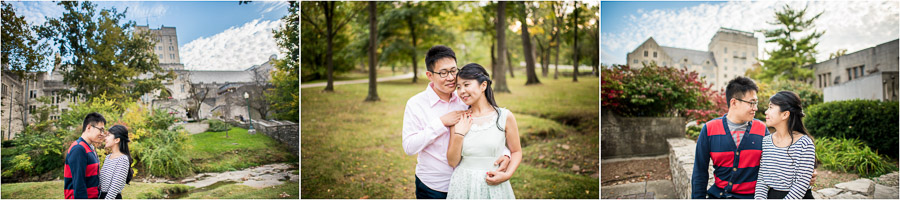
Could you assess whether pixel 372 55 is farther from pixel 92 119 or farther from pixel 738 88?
pixel 738 88

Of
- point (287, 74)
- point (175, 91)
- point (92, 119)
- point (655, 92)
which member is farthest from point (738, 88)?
point (92, 119)

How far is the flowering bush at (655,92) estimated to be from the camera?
4887 millimetres

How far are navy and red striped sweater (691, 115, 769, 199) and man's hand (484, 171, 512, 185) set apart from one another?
1.96 metres

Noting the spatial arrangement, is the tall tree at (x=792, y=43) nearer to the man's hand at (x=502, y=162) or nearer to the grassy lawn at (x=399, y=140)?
the grassy lawn at (x=399, y=140)

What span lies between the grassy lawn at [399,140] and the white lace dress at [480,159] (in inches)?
116

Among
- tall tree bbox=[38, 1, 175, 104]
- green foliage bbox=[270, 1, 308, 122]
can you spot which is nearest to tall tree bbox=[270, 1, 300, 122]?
green foliage bbox=[270, 1, 308, 122]

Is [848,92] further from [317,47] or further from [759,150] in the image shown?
[317,47]

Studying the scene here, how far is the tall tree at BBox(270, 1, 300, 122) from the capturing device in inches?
201

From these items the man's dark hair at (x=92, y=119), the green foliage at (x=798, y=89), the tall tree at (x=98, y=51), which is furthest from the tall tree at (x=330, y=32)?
the green foliage at (x=798, y=89)

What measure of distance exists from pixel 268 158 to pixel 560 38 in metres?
4.35

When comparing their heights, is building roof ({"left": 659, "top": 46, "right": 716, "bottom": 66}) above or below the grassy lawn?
above

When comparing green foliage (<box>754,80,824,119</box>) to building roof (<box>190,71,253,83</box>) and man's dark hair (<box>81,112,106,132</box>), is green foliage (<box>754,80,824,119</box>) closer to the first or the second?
building roof (<box>190,71,253,83</box>)

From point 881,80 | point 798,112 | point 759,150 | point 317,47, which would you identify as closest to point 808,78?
point 881,80

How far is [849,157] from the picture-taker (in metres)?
4.65
